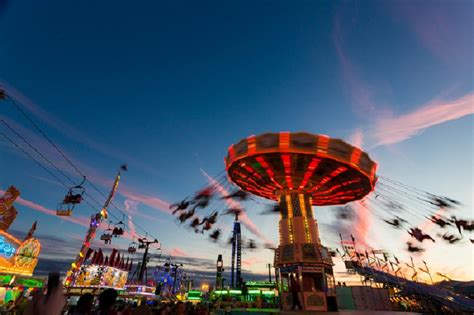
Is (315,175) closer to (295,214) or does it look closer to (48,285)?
(295,214)

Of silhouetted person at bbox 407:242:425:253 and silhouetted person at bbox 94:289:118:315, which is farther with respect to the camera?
silhouetted person at bbox 407:242:425:253

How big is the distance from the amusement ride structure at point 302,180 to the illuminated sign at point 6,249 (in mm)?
15143

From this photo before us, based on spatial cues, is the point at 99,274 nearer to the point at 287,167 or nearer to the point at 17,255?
the point at 17,255

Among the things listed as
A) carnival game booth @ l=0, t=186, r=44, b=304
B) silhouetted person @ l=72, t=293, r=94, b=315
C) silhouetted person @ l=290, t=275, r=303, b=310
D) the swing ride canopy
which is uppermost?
the swing ride canopy

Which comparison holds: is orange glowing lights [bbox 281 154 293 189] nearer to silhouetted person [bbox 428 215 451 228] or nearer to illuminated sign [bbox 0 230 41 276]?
silhouetted person [bbox 428 215 451 228]

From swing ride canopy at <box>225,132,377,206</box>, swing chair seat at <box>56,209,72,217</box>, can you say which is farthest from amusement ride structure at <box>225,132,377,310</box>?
swing chair seat at <box>56,209,72,217</box>

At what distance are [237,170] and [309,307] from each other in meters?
10.3

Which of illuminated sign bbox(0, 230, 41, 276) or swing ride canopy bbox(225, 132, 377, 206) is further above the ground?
swing ride canopy bbox(225, 132, 377, 206)

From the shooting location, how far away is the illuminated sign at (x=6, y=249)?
15.6 meters

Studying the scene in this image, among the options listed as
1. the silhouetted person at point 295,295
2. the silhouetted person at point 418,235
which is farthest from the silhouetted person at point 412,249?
the silhouetted person at point 295,295

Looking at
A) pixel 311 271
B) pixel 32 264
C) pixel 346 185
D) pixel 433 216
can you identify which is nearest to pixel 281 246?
pixel 311 271

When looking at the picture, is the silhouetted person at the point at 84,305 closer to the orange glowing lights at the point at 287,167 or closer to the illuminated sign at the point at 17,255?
the orange glowing lights at the point at 287,167

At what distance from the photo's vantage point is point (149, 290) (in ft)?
167

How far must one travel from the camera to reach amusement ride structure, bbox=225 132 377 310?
16.3 m
